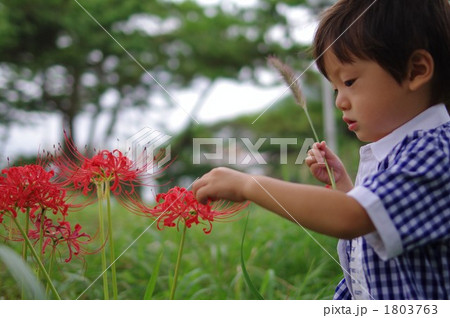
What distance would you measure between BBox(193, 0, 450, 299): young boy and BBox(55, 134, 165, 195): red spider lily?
12 centimetres

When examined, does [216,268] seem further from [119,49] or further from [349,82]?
[119,49]

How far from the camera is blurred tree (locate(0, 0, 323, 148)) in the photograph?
16.1 ft

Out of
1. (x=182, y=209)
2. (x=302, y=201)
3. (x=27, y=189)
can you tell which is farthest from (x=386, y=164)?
(x=27, y=189)

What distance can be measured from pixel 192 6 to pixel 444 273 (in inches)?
236

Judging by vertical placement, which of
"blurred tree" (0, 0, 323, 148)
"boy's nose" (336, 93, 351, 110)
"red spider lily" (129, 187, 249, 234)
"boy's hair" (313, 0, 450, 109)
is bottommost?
"red spider lily" (129, 187, 249, 234)

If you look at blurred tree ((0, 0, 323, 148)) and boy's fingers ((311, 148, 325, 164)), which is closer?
boy's fingers ((311, 148, 325, 164))

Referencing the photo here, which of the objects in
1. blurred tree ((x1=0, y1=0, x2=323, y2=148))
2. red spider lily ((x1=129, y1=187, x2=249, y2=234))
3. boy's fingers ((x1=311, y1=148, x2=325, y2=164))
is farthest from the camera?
blurred tree ((x1=0, y1=0, x2=323, y2=148))

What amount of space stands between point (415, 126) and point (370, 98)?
0.08m

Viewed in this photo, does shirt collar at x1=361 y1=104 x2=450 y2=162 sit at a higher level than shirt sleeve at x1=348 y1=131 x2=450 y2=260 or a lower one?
higher

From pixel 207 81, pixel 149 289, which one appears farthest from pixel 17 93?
pixel 149 289

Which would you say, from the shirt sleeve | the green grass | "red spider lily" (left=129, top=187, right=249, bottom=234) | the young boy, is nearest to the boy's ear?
the young boy

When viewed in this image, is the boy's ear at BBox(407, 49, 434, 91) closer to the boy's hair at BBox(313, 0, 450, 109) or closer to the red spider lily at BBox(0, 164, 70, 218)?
the boy's hair at BBox(313, 0, 450, 109)

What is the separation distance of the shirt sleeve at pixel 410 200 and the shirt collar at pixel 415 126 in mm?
82

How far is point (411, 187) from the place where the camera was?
623 mm
